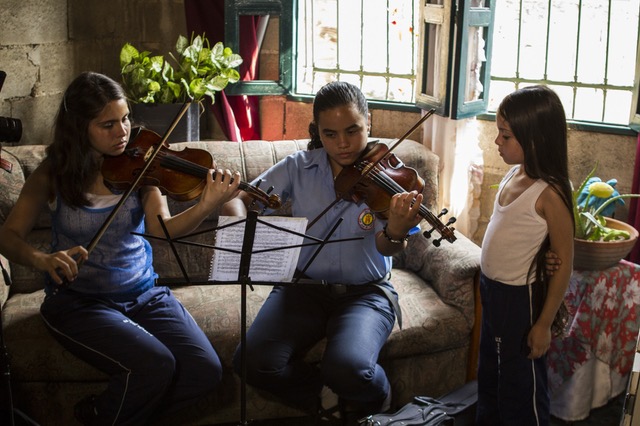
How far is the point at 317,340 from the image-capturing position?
2594mm

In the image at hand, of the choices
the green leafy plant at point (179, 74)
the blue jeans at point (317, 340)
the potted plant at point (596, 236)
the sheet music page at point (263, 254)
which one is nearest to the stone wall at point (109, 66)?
the green leafy plant at point (179, 74)

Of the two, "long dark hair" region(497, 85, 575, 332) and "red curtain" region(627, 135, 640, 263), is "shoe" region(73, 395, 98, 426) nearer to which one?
"long dark hair" region(497, 85, 575, 332)

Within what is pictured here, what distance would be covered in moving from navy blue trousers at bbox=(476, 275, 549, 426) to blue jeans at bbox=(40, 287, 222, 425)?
84 centimetres

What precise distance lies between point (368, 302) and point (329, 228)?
0.27 meters

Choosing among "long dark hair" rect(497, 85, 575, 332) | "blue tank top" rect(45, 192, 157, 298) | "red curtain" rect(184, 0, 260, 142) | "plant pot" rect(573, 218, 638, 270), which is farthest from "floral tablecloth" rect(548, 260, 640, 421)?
"red curtain" rect(184, 0, 260, 142)

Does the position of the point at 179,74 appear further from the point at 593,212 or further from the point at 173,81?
the point at 593,212

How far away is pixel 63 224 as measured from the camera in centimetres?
245

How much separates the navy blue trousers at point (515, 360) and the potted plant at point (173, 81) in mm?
1666

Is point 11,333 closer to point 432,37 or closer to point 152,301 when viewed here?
point 152,301

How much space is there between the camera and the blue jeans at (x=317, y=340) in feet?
7.89

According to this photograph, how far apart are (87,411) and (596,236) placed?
176 centimetres

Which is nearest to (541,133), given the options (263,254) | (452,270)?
(452,270)

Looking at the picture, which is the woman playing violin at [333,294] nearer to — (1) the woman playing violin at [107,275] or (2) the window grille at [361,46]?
(1) the woman playing violin at [107,275]

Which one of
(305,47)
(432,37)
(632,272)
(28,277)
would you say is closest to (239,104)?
(305,47)
